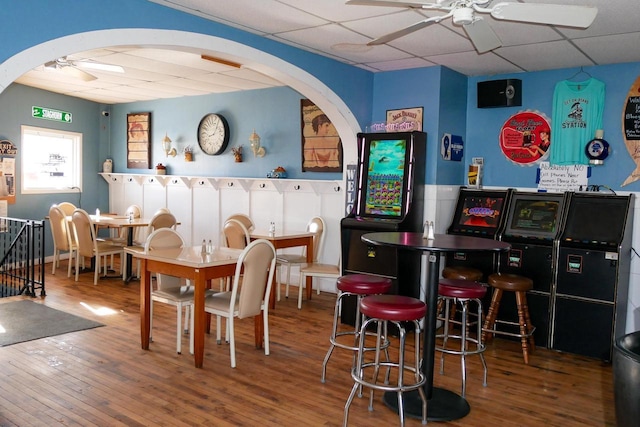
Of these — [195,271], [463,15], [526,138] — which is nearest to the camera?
[463,15]

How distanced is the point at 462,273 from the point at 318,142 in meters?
2.87

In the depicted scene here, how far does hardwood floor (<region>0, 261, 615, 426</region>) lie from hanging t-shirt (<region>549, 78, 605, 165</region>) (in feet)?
6.21

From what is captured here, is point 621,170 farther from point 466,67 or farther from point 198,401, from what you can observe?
point 198,401

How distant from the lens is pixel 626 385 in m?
2.18

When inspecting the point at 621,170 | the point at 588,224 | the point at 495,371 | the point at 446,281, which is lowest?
the point at 495,371

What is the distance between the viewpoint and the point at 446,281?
3.94 m

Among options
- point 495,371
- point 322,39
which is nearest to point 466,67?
point 322,39

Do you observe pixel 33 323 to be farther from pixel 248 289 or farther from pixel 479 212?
pixel 479 212

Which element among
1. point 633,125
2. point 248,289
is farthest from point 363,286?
point 633,125

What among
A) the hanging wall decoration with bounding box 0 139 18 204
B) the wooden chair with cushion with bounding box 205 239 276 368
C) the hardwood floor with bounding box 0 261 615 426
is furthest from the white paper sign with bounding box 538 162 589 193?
the hanging wall decoration with bounding box 0 139 18 204

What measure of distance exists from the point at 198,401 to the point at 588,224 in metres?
3.55

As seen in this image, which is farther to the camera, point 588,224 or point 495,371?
point 588,224

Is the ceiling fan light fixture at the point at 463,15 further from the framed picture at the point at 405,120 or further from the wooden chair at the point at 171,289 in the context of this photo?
the wooden chair at the point at 171,289

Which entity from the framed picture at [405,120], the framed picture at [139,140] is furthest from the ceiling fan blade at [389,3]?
the framed picture at [139,140]
